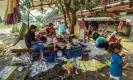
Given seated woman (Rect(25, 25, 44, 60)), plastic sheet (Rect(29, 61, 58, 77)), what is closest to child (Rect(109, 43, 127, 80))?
plastic sheet (Rect(29, 61, 58, 77))

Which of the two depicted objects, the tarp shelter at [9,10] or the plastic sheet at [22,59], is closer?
the tarp shelter at [9,10]

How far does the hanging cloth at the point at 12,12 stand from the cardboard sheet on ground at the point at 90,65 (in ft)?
11.4

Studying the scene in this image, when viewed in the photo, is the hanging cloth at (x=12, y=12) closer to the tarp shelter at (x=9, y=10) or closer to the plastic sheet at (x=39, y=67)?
the tarp shelter at (x=9, y=10)

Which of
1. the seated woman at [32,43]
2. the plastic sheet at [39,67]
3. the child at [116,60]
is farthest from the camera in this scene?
the seated woman at [32,43]

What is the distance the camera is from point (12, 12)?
6.19 m

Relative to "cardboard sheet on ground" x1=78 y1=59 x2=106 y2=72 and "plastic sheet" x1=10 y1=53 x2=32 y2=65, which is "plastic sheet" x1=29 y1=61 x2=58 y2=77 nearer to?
"plastic sheet" x1=10 y1=53 x2=32 y2=65

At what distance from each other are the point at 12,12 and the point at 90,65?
13.3 ft

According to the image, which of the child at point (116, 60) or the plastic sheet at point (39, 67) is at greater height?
the child at point (116, 60)

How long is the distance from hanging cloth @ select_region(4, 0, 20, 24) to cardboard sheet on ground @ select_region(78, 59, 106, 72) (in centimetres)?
347

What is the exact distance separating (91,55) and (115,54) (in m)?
5.22

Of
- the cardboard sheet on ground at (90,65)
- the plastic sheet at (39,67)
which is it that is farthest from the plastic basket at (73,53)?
the plastic sheet at (39,67)

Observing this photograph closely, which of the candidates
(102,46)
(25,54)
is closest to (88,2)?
(102,46)

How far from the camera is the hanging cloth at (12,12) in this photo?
616cm

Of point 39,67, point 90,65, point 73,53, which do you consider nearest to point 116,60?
point 90,65
